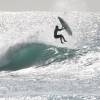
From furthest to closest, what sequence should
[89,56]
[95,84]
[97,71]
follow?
[89,56], [97,71], [95,84]

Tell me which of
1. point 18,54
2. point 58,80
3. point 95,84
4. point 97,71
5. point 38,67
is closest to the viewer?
point 95,84

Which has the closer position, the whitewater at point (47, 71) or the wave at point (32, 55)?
the whitewater at point (47, 71)

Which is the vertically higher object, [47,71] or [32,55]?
[47,71]

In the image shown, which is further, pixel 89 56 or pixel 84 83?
pixel 89 56

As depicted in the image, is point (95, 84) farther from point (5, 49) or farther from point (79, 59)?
point (5, 49)

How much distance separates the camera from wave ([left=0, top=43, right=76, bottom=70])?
57188mm

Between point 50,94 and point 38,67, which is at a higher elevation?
point 50,94

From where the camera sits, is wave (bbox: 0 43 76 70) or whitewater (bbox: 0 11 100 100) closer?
A: whitewater (bbox: 0 11 100 100)

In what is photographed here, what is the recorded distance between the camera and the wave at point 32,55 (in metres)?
57.2

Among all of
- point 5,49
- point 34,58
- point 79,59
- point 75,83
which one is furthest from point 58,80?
point 5,49

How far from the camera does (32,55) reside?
208 ft

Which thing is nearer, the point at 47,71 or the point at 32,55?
the point at 47,71

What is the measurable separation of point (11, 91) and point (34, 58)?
79.6 feet

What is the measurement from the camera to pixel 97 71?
4762 cm
